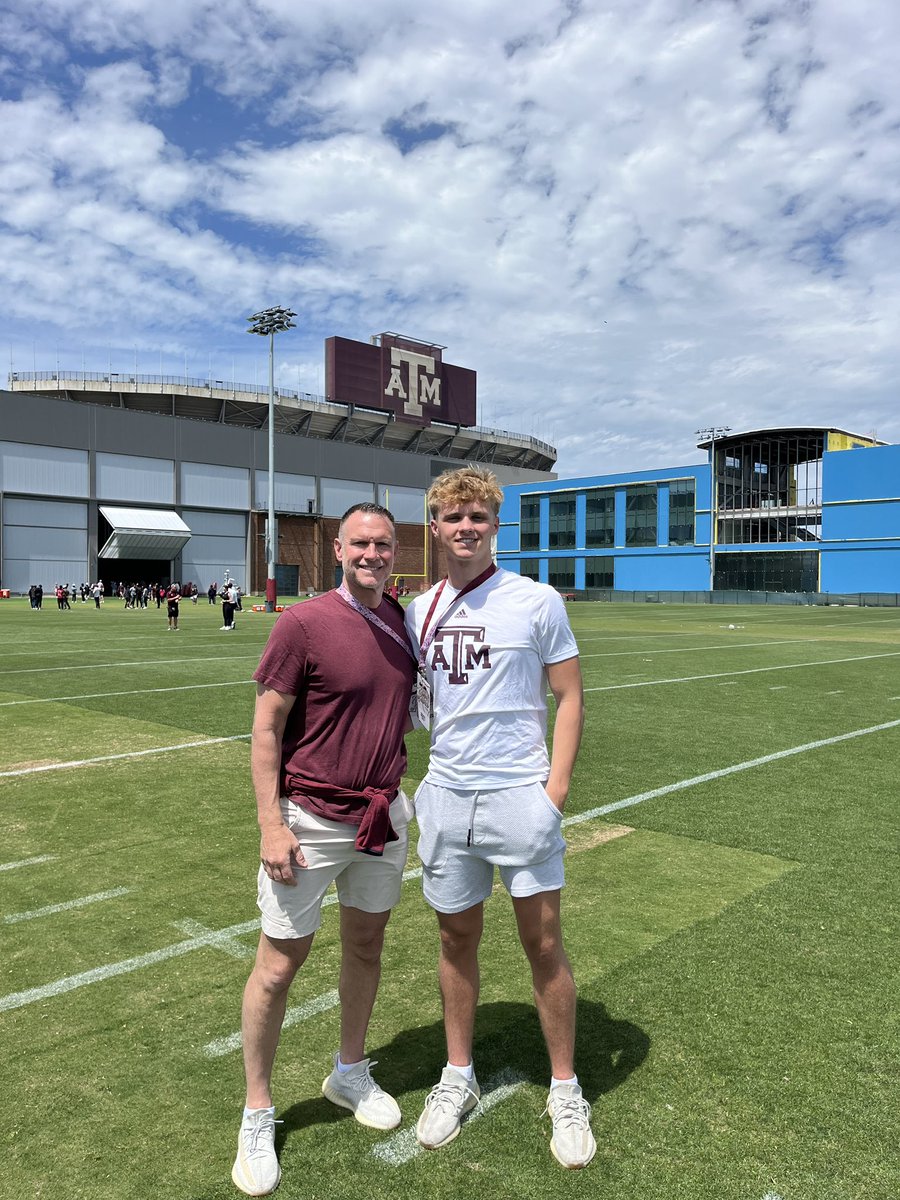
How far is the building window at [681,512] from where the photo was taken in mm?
67750

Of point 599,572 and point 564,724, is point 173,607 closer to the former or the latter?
point 564,724

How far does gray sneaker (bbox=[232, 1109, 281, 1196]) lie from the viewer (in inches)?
97.3

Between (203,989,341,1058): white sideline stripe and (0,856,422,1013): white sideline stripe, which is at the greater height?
(0,856,422,1013): white sideline stripe

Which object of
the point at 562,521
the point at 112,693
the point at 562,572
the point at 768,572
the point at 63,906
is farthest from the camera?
the point at 562,572

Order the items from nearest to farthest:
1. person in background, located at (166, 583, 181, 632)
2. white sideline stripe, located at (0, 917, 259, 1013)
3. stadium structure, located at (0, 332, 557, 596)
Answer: white sideline stripe, located at (0, 917, 259, 1013) < person in background, located at (166, 583, 181, 632) < stadium structure, located at (0, 332, 557, 596)

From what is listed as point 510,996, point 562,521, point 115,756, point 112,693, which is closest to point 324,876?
point 510,996

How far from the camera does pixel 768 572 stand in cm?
6366

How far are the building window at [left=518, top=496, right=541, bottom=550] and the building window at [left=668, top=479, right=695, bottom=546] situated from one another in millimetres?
14212

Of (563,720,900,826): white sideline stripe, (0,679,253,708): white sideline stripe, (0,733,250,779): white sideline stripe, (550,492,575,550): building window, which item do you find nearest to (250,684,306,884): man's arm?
(563,720,900,826): white sideline stripe

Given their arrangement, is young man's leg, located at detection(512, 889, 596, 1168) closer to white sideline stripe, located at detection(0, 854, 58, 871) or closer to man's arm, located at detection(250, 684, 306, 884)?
man's arm, located at detection(250, 684, 306, 884)

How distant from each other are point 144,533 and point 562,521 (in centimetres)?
3639

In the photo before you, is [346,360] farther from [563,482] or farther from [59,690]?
[59,690]

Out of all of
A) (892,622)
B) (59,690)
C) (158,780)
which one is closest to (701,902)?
(158,780)

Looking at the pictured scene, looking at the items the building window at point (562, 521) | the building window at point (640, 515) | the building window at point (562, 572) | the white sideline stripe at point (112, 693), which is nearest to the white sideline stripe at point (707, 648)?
the white sideline stripe at point (112, 693)
